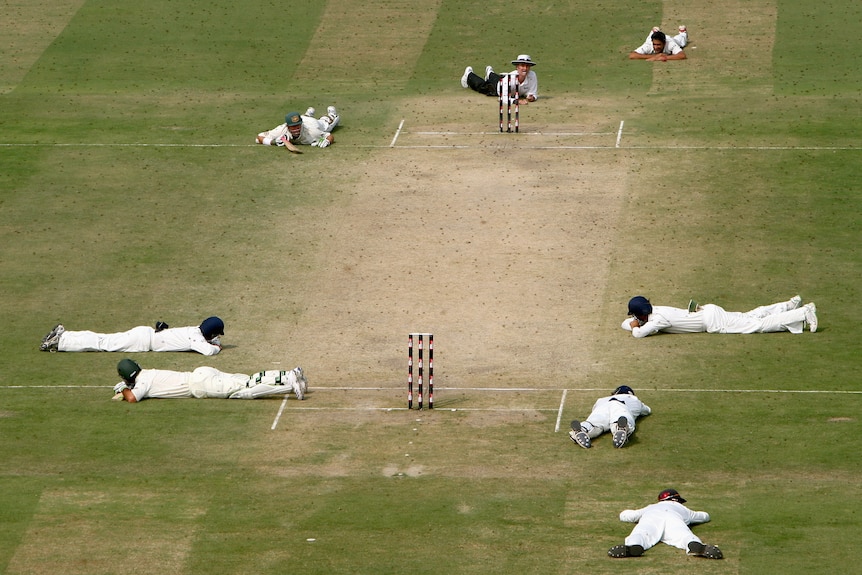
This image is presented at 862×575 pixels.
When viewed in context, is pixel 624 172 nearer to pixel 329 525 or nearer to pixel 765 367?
pixel 765 367

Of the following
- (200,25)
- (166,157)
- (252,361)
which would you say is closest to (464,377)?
(252,361)

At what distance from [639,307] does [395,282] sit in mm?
6704

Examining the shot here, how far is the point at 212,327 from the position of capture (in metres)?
38.7

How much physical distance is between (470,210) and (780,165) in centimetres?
909

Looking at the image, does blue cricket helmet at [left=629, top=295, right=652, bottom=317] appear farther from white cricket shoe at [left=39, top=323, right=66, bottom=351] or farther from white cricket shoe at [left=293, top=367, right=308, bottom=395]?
white cricket shoe at [left=39, top=323, right=66, bottom=351]

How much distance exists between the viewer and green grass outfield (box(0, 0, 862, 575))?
31969 millimetres

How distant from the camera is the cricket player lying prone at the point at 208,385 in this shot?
36.8 m

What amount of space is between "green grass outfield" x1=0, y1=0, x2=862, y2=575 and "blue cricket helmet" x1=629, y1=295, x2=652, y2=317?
0.71 m

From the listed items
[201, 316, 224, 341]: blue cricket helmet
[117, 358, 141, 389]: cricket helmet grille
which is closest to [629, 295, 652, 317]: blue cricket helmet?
[201, 316, 224, 341]: blue cricket helmet

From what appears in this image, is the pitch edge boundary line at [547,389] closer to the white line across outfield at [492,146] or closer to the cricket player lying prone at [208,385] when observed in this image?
the cricket player lying prone at [208,385]

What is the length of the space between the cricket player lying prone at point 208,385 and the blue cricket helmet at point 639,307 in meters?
7.68

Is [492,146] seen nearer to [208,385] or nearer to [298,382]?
[298,382]

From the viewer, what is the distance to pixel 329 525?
3191cm

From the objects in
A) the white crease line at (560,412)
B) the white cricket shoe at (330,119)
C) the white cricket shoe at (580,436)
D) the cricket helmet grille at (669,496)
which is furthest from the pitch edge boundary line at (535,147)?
the cricket helmet grille at (669,496)
